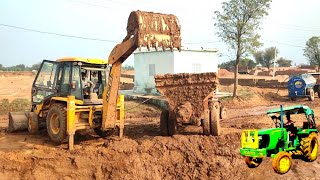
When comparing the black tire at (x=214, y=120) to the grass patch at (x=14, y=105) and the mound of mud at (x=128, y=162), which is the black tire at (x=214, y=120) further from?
the grass patch at (x=14, y=105)

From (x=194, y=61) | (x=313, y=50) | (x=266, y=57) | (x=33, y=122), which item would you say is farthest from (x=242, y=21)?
(x=266, y=57)

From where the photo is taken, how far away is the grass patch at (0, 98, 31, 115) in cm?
1847

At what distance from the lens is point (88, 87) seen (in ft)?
35.9

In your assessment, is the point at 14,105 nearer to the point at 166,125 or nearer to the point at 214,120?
the point at 166,125

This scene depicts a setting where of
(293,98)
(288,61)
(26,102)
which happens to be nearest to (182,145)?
(26,102)

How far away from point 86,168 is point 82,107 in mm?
2021

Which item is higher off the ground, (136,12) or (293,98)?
(136,12)

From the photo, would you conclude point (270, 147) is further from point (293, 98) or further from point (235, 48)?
point (293, 98)

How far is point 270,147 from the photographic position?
6914 mm

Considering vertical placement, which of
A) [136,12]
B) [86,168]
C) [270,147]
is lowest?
[86,168]

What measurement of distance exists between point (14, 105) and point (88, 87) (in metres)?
10.0

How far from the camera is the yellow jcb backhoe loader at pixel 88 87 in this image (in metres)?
9.32

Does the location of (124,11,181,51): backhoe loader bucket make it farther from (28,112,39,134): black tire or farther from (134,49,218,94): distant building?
(134,49,218,94): distant building

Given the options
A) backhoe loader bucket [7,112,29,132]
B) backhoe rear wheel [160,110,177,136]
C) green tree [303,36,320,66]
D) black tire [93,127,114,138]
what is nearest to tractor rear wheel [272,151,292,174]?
backhoe rear wheel [160,110,177,136]
